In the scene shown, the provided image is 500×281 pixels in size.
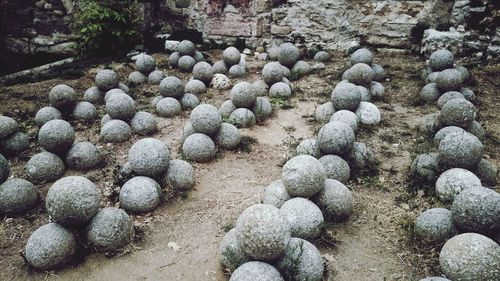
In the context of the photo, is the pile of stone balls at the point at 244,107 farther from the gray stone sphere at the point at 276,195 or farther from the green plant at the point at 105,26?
the green plant at the point at 105,26

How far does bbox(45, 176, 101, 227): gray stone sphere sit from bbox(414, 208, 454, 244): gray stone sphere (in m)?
3.36

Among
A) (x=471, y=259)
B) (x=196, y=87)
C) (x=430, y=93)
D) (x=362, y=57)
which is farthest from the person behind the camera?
(x=196, y=87)

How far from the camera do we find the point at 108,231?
13.1 ft

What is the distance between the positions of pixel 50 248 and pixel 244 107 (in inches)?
161

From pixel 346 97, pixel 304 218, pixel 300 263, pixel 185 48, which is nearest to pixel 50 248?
pixel 300 263

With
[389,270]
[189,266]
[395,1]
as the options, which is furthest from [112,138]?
[395,1]

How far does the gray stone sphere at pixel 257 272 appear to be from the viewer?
3066 millimetres

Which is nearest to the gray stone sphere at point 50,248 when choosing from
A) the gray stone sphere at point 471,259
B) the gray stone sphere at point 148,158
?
the gray stone sphere at point 148,158

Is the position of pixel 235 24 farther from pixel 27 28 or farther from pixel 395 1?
pixel 27 28

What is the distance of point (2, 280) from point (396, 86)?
7578 mm

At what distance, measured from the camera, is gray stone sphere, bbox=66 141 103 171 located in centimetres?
555

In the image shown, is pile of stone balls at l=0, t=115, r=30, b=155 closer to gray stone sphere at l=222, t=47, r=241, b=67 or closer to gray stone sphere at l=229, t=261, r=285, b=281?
gray stone sphere at l=229, t=261, r=285, b=281

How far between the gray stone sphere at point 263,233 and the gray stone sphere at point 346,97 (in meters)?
3.69

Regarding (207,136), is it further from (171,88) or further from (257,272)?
(257,272)
